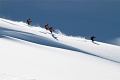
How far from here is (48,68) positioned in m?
13.6

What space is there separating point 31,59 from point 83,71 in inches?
115

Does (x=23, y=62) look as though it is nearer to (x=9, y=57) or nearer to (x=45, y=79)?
(x=9, y=57)

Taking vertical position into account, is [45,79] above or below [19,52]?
below

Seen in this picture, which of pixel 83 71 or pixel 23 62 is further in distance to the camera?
pixel 83 71

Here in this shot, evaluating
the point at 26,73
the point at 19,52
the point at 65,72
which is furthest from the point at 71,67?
the point at 26,73

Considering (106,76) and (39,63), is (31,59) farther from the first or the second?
(106,76)

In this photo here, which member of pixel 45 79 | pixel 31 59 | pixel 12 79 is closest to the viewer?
pixel 12 79

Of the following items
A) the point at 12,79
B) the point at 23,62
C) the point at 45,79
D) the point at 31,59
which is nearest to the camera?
the point at 12,79

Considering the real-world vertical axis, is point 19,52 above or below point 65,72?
above

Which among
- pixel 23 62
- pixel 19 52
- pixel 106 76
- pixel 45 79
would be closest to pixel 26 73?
pixel 45 79

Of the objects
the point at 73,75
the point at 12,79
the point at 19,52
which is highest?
the point at 19,52

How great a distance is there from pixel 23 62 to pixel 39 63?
1053mm

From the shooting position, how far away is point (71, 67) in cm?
1527

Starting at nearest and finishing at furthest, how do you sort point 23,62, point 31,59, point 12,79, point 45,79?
point 12,79
point 45,79
point 23,62
point 31,59
